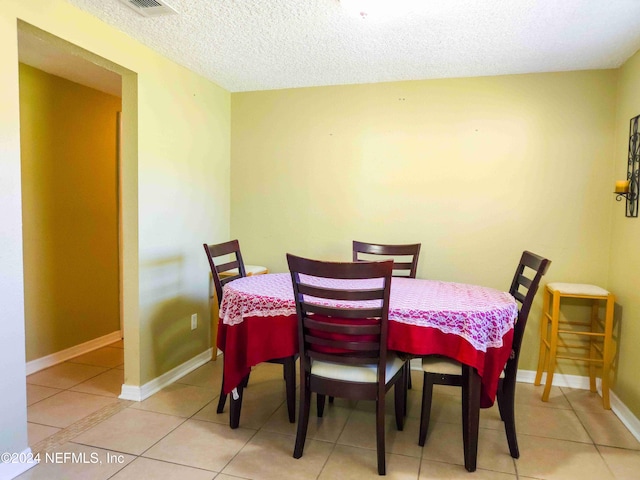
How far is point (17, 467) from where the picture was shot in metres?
1.87

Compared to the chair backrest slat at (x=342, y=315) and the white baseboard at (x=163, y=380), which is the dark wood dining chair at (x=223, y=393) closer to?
the chair backrest slat at (x=342, y=315)

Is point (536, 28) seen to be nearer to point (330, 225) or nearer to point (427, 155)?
point (427, 155)

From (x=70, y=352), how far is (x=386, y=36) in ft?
10.5

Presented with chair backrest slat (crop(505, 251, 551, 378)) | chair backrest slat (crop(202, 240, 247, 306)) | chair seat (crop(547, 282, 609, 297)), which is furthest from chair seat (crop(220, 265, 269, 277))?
chair seat (crop(547, 282, 609, 297))

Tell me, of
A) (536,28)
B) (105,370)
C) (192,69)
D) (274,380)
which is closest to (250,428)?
(274,380)

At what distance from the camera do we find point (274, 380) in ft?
9.84

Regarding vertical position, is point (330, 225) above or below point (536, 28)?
below

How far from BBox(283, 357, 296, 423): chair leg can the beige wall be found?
1000 millimetres

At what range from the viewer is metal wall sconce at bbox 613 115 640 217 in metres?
2.53

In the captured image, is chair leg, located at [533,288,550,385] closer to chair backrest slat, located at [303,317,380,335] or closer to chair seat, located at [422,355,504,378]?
chair seat, located at [422,355,504,378]

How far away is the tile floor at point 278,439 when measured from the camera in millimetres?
1956

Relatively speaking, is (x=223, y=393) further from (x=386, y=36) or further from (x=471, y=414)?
(x=386, y=36)

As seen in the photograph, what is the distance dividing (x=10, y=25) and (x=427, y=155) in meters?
2.55

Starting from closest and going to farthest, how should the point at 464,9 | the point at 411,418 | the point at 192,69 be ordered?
the point at 464,9
the point at 411,418
the point at 192,69
